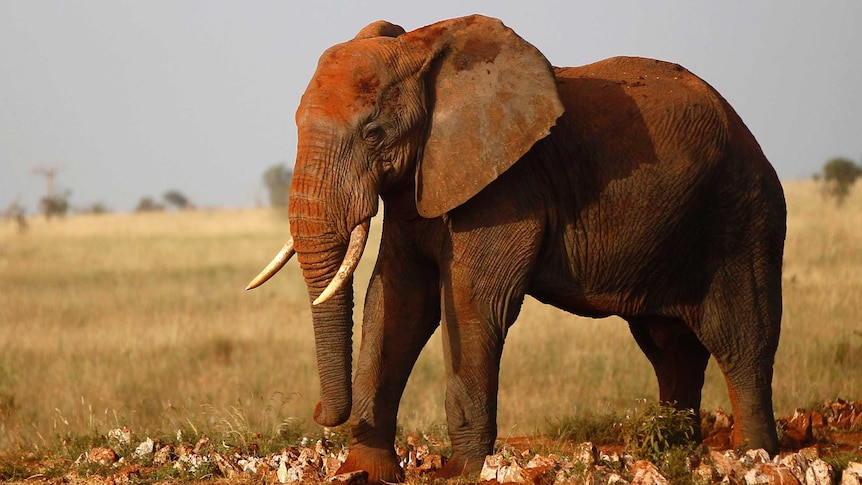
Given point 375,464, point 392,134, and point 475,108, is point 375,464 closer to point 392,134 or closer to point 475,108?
point 392,134

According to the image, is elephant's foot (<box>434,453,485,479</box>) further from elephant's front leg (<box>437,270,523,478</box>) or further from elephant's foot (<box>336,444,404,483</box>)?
elephant's foot (<box>336,444,404,483</box>)

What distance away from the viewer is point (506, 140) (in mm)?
6340

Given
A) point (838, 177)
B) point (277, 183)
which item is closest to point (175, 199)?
point (277, 183)

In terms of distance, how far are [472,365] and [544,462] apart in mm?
609

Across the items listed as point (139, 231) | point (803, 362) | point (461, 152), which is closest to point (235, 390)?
point (803, 362)

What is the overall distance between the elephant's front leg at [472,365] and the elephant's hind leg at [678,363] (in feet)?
5.44

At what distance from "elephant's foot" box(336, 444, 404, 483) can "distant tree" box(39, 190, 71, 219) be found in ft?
128

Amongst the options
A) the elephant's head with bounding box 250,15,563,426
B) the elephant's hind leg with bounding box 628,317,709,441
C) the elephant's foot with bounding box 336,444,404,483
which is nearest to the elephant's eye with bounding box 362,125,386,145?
the elephant's head with bounding box 250,15,563,426

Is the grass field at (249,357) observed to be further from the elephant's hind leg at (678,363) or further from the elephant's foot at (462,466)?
the elephant's foot at (462,466)

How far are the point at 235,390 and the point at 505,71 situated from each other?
589cm

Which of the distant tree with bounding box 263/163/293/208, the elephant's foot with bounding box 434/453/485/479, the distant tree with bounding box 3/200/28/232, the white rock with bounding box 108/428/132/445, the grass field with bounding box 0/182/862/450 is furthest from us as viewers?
the distant tree with bounding box 263/163/293/208

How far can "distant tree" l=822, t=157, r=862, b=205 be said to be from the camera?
3384cm

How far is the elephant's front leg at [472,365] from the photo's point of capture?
6441 mm

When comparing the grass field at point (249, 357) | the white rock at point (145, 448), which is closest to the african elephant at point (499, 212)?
the white rock at point (145, 448)
